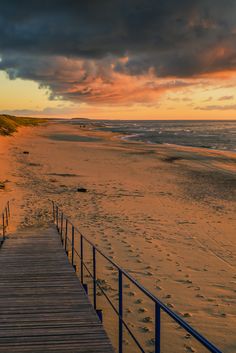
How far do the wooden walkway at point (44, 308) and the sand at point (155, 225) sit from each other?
1.23 metres

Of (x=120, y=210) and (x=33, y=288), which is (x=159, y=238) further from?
(x=33, y=288)

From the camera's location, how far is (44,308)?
6.68 m

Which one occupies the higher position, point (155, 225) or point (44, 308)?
point (44, 308)

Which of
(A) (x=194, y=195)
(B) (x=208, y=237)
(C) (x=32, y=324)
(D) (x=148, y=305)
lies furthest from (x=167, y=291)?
(A) (x=194, y=195)

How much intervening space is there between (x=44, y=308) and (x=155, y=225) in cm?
943

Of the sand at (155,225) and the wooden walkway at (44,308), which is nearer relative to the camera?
the wooden walkway at (44,308)

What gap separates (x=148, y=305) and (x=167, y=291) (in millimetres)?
888

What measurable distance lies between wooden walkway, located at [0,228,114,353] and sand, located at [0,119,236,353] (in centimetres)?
123

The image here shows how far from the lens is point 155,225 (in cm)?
1562

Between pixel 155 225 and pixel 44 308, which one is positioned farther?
pixel 155 225

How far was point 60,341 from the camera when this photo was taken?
17.9 feet

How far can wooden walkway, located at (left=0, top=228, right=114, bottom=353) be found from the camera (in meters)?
5.39

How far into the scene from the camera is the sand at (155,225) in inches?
324

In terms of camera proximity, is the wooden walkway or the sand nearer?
the wooden walkway
